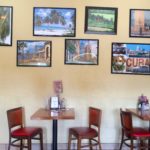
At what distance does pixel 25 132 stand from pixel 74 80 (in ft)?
3.83

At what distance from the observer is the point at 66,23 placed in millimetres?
4848

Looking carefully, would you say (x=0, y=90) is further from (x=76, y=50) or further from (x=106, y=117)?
(x=106, y=117)

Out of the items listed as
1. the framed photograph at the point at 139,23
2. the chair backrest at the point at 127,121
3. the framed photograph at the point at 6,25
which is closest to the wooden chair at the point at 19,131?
the framed photograph at the point at 6,25

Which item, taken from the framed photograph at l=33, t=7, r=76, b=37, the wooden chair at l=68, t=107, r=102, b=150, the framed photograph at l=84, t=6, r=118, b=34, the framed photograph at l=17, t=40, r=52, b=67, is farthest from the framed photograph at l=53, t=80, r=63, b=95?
the framed photograph at l=84, t=6, r=118, b=34

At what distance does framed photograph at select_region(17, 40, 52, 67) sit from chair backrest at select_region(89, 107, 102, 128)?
1.03m

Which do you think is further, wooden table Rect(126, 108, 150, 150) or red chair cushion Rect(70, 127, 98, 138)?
red chair cushion Rect(70, 127, 98, 138)

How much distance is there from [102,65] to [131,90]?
64 centimetres

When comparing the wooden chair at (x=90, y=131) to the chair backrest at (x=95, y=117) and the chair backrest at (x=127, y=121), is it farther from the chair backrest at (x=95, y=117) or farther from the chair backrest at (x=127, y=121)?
the chair backrest at (x=127, y=121)

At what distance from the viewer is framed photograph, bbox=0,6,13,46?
482 centimetres

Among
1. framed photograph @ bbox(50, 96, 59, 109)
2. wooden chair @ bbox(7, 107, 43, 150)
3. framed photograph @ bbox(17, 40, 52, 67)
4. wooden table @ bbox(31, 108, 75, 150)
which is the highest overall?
framed photograph @ bbox(17, 40, 52, 67)

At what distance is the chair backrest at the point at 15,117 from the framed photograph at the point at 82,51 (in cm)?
110

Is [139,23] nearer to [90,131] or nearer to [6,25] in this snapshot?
[90,131]

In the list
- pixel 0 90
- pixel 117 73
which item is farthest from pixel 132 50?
pixel 0 90

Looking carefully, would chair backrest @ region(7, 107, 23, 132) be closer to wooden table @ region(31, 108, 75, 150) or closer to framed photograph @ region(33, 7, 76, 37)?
wooden table @ region(31, 108, 75, 150)
